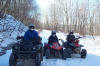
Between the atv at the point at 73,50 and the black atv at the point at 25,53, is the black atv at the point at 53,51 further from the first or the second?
the black atv at the point at 25,53

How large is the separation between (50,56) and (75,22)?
35.5m

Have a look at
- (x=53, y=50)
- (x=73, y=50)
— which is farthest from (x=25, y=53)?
(x=73, y=50)

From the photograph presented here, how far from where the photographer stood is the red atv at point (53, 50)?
819 cm

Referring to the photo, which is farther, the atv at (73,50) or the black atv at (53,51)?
the atv at (73,50)

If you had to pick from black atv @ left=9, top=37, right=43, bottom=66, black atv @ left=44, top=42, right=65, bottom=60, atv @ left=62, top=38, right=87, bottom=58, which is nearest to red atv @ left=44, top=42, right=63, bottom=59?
black atv @ left=44, top=42, right=65, bottom=60

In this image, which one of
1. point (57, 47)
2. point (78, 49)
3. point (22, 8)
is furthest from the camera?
point (22, 8)

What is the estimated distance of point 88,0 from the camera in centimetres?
3709

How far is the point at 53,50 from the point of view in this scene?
8.45 m

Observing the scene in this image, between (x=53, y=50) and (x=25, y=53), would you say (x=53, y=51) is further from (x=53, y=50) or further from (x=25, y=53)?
(x=25, y=53)

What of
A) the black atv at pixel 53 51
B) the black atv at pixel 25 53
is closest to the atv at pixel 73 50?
the black atv at pixel 53 51

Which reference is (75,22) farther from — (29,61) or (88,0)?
(29,61)

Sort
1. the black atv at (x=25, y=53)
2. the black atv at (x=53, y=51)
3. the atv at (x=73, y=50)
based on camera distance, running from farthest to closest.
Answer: the atv at (x=73, y=50), the black atv at (x=53, y=51), the black atv at (x=25, y=53)

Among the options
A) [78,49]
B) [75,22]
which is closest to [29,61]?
[78,49]

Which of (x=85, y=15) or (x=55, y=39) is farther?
(x=85, y=15)
